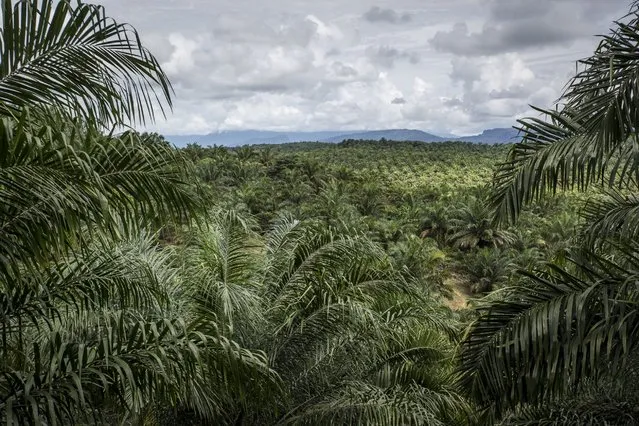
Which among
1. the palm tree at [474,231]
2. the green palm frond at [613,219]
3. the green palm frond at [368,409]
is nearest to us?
the green palm frond at [613,219]

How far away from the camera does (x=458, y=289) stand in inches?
971

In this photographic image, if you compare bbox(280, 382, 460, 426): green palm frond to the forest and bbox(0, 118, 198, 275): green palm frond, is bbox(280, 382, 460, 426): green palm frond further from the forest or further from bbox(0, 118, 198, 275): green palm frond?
bbox(0, 118, 198, 275): green palm frond

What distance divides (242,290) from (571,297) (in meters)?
3.65

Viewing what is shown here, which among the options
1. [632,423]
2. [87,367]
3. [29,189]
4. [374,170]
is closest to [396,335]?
[632,423]

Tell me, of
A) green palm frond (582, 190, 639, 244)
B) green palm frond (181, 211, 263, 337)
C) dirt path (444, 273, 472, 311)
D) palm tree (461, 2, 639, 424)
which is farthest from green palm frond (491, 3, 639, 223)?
dirt path (444, 273, 472, 311)

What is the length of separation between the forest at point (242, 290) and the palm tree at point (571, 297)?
2 cm

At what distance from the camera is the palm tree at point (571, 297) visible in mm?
3766

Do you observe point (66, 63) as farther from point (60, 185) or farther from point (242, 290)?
point (242, 290)

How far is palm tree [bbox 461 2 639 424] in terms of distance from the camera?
12.4 feet

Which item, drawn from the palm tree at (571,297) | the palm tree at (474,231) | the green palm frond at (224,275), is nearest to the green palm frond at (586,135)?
the palm tree at (571,297)

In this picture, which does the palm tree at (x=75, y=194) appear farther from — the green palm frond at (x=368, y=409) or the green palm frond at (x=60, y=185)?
the green palm frond at (x=368, y=409)

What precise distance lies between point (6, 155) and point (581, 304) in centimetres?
368

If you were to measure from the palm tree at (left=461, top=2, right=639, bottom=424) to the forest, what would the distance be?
2 cm

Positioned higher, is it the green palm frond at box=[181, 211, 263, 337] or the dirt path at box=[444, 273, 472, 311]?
the green palm frond at box=[181, 211, 263, 337]
